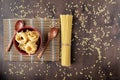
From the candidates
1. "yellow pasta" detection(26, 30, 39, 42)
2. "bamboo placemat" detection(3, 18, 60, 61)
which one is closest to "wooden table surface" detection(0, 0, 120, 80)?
"bamboo placemat" detection(3, 18, 60, 61)

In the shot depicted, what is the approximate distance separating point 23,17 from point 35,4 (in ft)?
0.34

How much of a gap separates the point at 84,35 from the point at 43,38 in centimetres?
24

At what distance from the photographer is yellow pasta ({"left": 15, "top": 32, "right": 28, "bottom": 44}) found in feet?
3.50

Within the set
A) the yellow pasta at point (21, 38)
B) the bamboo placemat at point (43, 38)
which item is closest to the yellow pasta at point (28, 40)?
the yellow pasta at point (21, 38)

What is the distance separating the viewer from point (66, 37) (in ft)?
3.73

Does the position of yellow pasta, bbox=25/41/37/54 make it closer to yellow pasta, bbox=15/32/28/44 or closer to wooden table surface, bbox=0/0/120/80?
yellow pasta, bbox=15/32/28/44

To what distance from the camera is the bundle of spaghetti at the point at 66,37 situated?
3.72 feet

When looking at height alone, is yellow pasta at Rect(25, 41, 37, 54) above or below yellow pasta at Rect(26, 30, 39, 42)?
below

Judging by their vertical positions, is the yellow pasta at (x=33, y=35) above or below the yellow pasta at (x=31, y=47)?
above

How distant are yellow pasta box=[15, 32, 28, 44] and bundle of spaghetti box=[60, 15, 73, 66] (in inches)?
8.4

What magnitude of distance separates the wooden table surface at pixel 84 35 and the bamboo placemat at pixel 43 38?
1.2 inches

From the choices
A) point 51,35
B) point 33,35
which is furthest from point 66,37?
point 33,35

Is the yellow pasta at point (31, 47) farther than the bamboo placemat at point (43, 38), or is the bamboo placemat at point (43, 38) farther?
the bamboo placemat at point (43, 38)

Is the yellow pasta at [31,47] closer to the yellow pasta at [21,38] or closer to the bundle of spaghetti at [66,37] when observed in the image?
the yellow pasta at [21,38]
